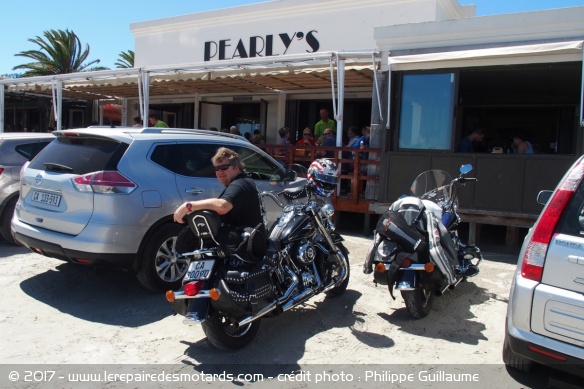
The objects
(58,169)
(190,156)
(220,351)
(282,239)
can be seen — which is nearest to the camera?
(220,351)

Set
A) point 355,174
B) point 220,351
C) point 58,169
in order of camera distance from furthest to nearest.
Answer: point 355,174, point 58,169, point 220,351

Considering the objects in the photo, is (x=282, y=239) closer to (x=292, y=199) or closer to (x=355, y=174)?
(x=292, y=199)

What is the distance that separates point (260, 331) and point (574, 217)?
103 inches

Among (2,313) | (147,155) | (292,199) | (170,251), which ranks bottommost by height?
(2,313)

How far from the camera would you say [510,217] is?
7441 mm

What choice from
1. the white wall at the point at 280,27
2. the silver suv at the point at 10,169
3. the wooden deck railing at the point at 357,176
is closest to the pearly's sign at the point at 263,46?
the white wall at the point at 280,27

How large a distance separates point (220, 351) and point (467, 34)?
6.44 m

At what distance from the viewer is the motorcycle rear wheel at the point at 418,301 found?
14.6 ft

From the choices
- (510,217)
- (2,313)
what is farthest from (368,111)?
(2,313)

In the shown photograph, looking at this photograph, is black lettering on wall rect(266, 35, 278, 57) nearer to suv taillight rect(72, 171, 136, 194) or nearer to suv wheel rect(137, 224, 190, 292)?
suv wheel rect(137, 224, 190, 292)

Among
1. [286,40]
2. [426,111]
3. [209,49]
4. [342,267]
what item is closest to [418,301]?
[342,267]

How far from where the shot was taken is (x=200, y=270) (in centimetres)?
375

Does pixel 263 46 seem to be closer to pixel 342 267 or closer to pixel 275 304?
pixel 342 267

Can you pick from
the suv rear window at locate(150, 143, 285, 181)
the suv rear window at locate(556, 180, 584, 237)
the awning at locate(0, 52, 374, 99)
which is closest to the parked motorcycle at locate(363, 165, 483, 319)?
the suv rear window at locate(556, 180, 584, 237)
